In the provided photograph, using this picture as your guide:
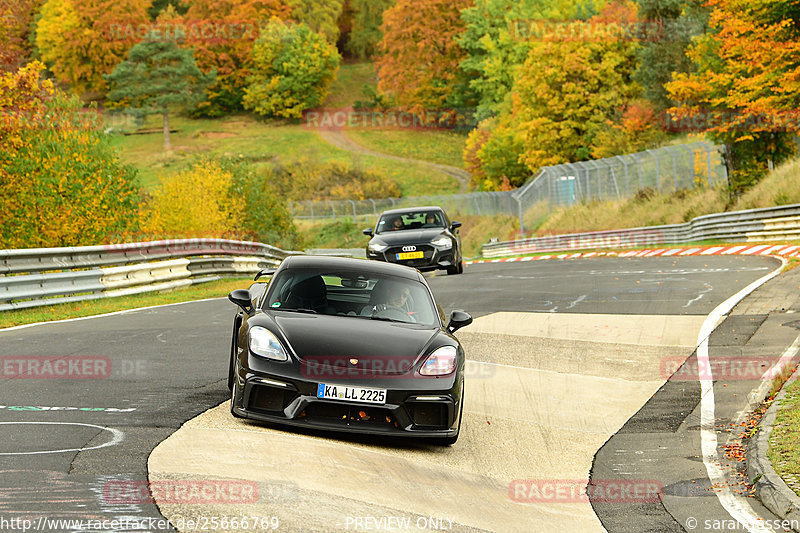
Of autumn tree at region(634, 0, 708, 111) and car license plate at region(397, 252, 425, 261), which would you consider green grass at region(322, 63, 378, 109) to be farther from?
car license plate at region(397, 252, 425, 261)

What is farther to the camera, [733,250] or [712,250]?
[712,250]

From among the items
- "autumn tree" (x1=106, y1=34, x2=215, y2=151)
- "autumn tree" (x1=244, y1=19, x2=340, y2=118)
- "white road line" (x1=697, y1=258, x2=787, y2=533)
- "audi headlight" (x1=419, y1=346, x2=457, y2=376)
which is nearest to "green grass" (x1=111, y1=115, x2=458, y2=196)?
"autumn tree" (x1=244, y1=19, x2=340, y2=118)

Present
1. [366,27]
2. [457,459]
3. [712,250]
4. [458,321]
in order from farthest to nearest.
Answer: [366,27]
[712,250]
[458,321]
[457,459]

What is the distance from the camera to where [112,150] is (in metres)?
34.0

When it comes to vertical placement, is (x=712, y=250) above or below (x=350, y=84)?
above

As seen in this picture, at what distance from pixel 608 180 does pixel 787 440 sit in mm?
43980

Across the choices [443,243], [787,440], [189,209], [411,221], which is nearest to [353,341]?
[787,440]

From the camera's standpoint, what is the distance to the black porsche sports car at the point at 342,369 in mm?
7801

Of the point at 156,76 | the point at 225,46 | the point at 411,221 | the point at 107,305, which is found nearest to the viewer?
the point at 107,305

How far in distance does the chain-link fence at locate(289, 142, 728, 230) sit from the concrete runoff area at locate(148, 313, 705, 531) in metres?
34.3

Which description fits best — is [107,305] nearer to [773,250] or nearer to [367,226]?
[773,250]

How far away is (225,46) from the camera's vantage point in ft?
419

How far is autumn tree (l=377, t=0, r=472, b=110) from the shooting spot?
10994cm

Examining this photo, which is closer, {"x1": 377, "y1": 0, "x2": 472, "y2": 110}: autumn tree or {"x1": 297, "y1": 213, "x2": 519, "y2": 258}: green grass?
{"x1": 297, "y1": 213, "x2": 519, "y2": 258}: green grass
